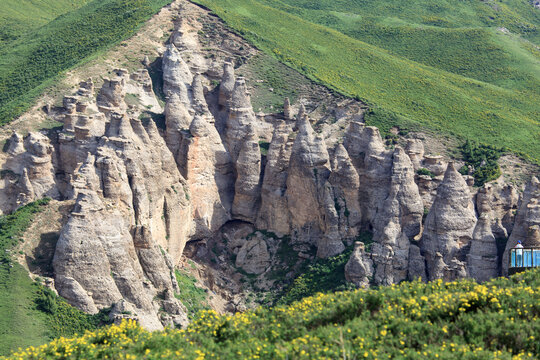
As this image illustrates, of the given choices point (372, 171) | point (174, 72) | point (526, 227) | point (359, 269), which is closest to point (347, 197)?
point (372, 171)

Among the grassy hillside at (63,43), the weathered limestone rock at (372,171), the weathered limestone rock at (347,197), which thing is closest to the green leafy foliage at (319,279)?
the weathered limestone rock at (347,197)

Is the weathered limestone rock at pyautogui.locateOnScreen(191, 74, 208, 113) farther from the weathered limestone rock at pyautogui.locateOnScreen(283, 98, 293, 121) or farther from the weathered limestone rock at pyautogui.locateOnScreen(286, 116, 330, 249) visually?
the weathered limestone rock at pyautogui.locateOnScreen(286, 116, 330, 249)

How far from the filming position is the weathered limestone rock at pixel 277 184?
69.8 m

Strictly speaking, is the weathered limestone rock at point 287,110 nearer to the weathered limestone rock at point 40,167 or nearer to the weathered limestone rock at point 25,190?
the weathered limestone rock at point 40,167

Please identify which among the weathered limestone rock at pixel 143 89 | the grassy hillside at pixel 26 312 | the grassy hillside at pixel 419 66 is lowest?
the grassy hillside at pixel 26 312

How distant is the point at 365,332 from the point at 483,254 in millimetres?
23913

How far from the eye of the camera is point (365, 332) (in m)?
37.8

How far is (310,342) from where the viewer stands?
36875 millimetres

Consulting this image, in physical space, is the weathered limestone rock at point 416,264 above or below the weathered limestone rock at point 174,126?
below

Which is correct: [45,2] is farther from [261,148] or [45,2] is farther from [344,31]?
[261,148]

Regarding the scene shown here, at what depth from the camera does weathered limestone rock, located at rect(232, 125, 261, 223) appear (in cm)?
7088

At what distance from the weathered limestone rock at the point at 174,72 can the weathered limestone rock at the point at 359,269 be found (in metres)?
24.0

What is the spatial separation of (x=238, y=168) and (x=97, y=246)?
19369 mm

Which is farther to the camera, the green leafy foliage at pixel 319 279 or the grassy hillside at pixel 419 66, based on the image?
the grassy hillside at pixel 419 66
